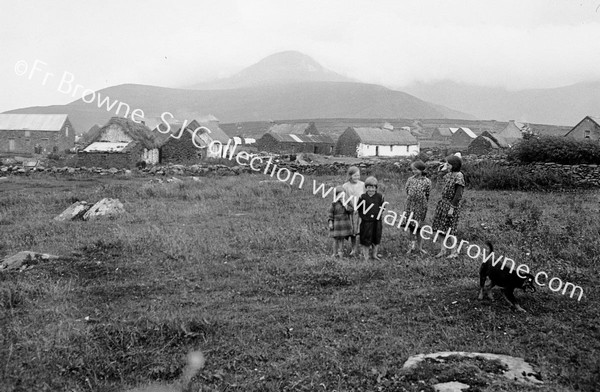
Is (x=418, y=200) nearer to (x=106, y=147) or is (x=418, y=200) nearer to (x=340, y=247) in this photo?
(x=340, y=247)

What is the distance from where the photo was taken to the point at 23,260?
8.88m

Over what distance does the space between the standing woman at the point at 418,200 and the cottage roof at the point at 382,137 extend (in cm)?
5057

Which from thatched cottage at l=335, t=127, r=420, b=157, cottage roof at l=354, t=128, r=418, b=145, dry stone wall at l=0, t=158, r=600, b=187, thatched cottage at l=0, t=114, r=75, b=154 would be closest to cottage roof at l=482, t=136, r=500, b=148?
thatched cottage at l=335, t=127, r=420, b=157

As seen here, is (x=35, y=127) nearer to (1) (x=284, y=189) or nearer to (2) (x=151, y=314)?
(1) (x=284, y=189)

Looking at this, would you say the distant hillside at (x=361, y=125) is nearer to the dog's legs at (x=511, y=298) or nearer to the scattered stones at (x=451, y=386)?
the dog's legs at (x=511, y=298)

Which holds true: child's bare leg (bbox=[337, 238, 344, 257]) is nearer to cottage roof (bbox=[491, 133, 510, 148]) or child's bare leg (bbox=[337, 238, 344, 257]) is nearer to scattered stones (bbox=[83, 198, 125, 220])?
scattered stones (bbox=[83, 198, 125, 220])

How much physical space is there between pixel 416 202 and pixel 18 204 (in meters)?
14.0

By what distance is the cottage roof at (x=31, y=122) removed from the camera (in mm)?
62406

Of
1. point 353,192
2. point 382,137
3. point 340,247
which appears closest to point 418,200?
point 353,192

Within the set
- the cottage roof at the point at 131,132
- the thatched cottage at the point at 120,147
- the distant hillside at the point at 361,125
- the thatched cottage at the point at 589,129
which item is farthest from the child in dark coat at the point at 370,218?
the distant hillside at the point at 361,125

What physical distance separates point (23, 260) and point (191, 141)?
34.1 metres

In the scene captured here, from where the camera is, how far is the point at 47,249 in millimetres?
10312

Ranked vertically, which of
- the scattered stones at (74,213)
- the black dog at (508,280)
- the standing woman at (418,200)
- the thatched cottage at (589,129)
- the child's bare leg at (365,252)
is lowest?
the scattered stones at (74,213)

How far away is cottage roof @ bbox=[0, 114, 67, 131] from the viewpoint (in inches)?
2457
